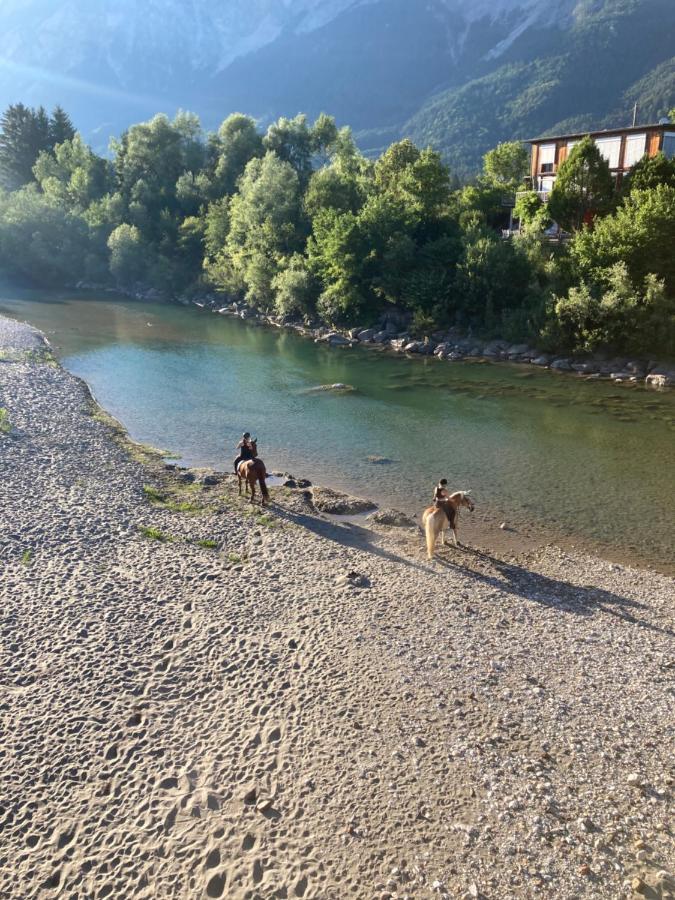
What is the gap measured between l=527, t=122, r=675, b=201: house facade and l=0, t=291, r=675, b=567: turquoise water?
82.4ft

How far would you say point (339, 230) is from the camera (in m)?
55.4

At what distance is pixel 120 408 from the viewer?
34.2 metres

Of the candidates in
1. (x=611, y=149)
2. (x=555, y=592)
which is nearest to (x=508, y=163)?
(x=611, y=149)

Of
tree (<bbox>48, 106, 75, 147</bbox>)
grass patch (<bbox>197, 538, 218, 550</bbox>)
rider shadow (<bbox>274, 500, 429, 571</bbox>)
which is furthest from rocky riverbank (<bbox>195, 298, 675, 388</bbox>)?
tree (<bbox>48, 106, 75, 147</bbox>)

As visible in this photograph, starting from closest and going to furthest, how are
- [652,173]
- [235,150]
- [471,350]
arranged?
1. [652,173]
2. [471,350]
3. [235,150]

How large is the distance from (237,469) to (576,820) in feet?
50.2

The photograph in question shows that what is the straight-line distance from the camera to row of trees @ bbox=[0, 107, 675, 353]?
140ft

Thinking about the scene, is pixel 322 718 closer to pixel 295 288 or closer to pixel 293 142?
pixel 295 288

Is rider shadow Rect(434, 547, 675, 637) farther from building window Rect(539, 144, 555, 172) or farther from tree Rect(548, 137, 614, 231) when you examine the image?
building window Rect(539, 144, 555, 172)

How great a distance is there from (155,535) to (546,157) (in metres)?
61.6

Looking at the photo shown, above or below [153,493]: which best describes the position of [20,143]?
above

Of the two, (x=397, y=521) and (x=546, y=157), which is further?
(x=546, y=157)

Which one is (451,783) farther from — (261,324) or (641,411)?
(261,324)

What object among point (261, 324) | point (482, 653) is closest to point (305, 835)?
point (482, 653)
